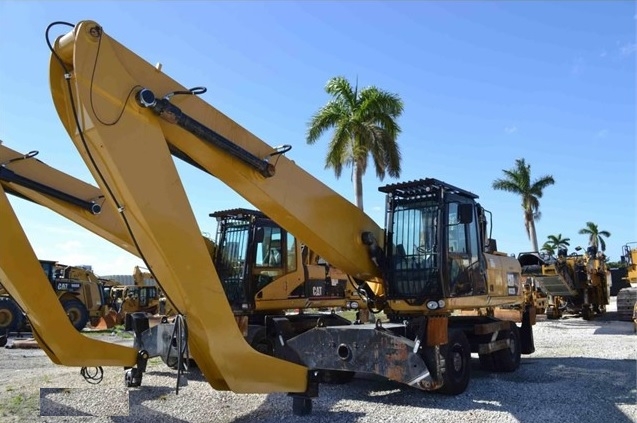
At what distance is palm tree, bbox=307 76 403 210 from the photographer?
24531mm

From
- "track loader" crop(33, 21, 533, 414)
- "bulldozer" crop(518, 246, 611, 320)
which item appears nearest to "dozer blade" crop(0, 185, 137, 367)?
"track loader" crop(33, 21, 533, 414)

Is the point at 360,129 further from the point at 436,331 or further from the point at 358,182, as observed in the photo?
the point at 436,331

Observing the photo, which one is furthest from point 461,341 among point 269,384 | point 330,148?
point 330,148

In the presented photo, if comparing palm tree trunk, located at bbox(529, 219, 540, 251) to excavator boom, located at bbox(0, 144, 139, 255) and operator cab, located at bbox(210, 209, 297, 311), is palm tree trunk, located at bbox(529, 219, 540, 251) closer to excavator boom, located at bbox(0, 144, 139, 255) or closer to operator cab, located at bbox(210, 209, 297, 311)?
operator cab, located at bbox(210, 209, 297, 311)

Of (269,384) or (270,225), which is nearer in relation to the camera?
(269,384)

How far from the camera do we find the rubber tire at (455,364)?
829cm

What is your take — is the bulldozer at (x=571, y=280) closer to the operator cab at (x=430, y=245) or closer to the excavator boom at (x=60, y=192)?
the operator cab at (x=430, y=245)

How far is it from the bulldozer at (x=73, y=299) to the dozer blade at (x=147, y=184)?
1648cm

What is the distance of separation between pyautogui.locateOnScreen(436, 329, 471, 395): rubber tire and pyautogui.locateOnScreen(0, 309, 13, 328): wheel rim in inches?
655

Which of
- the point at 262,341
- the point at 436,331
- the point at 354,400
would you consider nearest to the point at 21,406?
the point at 262,341

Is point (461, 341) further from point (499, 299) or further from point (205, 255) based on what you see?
point (205, 255)

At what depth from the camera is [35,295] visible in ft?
21.6

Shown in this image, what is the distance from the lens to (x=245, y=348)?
6.41 meters

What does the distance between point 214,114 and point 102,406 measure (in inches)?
169
